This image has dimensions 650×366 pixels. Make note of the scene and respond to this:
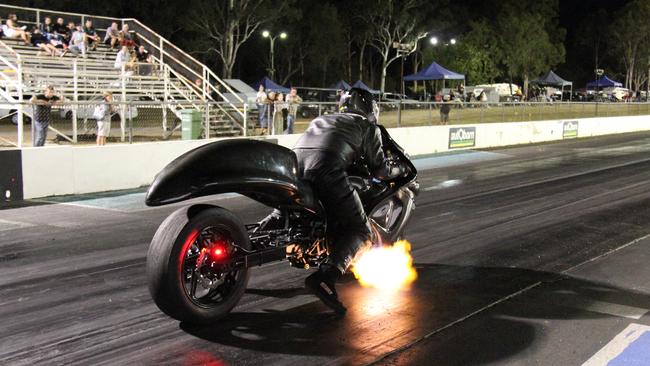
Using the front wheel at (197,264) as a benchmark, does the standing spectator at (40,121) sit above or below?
above

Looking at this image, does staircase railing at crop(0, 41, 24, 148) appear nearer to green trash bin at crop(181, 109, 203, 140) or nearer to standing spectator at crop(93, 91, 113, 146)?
standing spectator at crop(93, 91, 113, 146)

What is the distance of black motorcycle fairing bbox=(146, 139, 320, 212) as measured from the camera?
423 cm

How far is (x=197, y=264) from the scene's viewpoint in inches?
179

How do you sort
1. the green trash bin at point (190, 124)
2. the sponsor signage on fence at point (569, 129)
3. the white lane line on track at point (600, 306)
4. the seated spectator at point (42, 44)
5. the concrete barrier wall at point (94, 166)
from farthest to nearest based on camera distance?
1. the sponsor signage on fence at point (569, 129)
2. the seated spectator at point (42, 44)
3. the green trash bin at point (190, 124)
4. the concrete barrier wall at point (94, 166)
5. the white lane line on track at point (600, 306)

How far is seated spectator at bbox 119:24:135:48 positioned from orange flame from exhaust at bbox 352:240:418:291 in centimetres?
1754

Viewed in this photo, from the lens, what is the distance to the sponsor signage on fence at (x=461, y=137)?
73.6 ft

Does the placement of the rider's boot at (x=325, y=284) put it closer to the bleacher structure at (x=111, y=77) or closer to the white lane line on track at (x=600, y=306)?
the white lane line on track at (x=600, y=306)

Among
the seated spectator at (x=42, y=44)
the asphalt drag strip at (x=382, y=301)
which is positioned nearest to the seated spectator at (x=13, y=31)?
the seated spectator at (x=42, y=44)

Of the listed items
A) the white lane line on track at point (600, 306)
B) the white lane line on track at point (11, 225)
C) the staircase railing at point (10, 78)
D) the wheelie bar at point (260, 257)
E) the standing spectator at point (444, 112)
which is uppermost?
the staircase railing at point (10, 78)

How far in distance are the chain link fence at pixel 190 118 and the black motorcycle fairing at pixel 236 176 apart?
8229 mm

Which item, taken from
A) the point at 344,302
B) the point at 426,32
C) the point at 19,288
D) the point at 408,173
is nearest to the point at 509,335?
the point at 344,302

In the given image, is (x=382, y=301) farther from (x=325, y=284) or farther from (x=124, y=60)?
(x=124, y=60)

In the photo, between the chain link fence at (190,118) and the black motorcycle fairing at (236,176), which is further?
the chain link fence at (190,118)

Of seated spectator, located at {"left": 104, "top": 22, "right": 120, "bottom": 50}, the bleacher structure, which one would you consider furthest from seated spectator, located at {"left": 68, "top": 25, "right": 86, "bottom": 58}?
seated spectator, located at {"left": 104, "top": 22, "right": 120, "bottom": 50}
